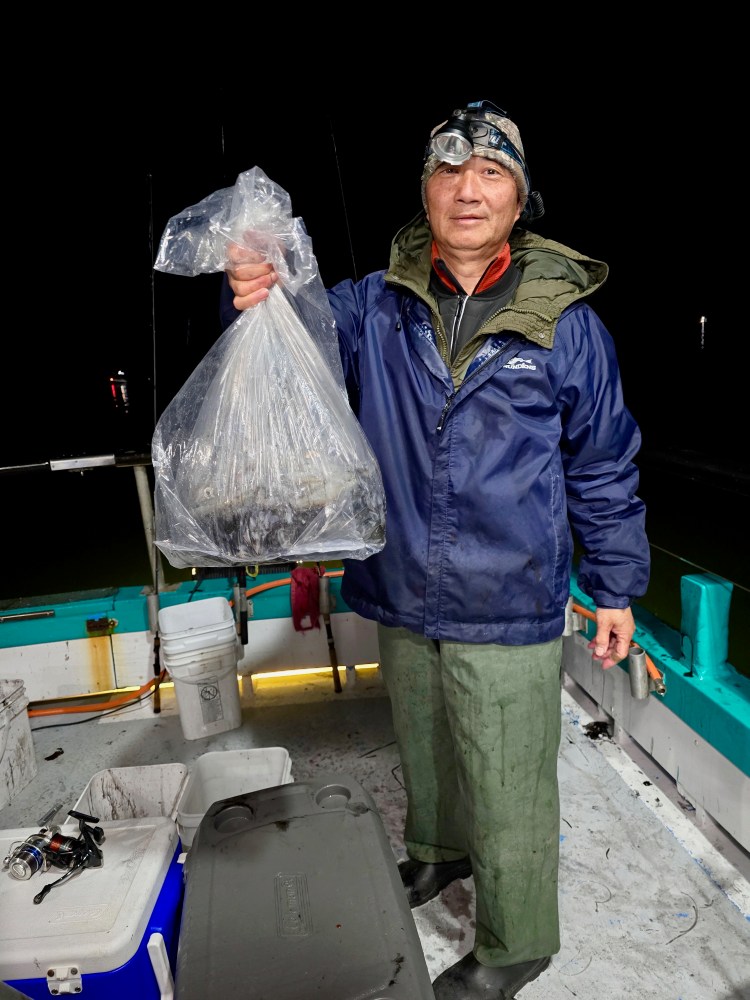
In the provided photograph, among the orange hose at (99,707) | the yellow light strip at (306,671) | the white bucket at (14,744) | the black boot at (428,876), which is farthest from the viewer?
the yellow light strip at (306,671)

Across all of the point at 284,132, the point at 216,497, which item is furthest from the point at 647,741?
the point at 284,132

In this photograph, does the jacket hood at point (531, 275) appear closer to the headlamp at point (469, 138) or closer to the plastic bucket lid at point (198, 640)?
the headlamp at point (469, 138)

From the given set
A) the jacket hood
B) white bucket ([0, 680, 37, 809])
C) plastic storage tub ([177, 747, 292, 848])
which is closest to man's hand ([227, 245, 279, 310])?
the jacket hood

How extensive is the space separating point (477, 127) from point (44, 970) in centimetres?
159

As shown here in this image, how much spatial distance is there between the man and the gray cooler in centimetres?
31

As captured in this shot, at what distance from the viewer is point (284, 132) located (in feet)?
17.2

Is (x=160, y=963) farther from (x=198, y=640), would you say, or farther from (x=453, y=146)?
(x=453, y=146)

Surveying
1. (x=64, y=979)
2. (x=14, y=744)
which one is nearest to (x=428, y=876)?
(x=64, y=979)

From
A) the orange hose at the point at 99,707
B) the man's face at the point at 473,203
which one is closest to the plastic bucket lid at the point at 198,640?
the orange hose at the point at 99,707

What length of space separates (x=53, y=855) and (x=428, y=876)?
832 millimetres

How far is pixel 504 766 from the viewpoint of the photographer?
3.92ft

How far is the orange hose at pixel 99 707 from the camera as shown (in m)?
2.36

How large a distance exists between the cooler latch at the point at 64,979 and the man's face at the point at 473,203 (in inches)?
54.2

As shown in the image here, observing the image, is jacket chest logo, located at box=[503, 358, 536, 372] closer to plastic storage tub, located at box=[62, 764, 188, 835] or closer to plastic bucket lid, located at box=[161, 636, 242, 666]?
plastic storage tub, located at box=[62, 764, 188, 835]
